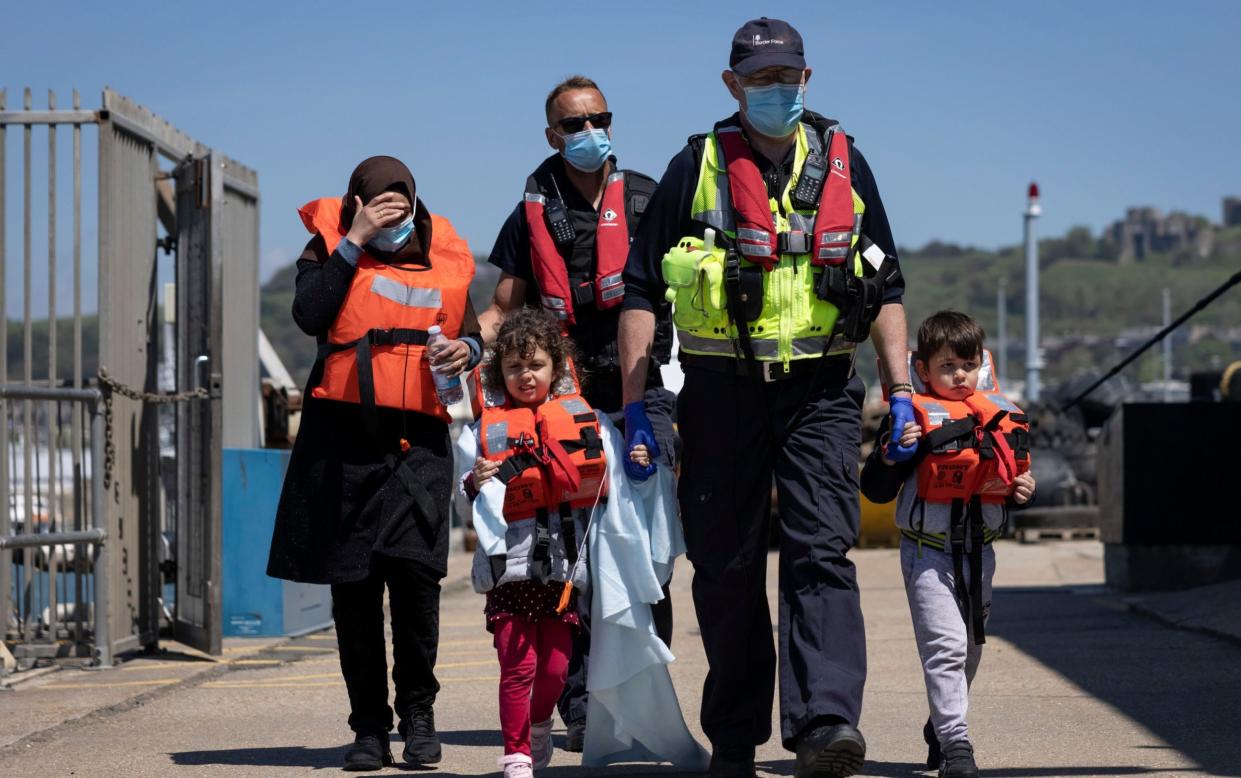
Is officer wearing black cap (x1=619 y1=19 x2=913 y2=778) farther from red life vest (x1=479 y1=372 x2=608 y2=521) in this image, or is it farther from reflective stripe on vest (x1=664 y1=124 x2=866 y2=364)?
red life vest (x1=479 y1=372 x2=608 y2=521)

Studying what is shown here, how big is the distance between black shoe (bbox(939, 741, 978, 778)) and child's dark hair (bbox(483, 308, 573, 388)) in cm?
166

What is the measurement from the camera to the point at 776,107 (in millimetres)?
5770

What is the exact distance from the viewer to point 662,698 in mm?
6043

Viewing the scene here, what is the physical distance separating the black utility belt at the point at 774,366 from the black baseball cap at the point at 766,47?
2.86ft

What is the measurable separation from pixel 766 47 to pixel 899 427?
1.23 meters

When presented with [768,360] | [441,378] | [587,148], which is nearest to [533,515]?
[441,378]

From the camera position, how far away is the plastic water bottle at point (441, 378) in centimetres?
623

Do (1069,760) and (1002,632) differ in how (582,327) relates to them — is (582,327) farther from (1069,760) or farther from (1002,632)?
(1002,632)

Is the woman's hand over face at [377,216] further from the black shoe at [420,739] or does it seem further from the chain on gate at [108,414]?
the chain on gate at [108,414]

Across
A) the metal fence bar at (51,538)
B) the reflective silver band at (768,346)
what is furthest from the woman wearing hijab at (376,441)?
the metal fence bar at (51,538)

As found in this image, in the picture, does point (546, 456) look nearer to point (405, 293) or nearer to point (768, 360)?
point (768, 360)

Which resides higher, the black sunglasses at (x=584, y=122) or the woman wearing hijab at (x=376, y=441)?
the black sunglasses at (x=584, y=122)

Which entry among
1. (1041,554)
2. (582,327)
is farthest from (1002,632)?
(1041,554)

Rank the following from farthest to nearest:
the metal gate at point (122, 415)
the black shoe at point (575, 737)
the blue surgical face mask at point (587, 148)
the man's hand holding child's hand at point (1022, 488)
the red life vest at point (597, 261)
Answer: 1. the metal gate at point (122, 415)
2. the blue surgical face mask at point (587, 148)
3. the red life vest at point (597, 261)
4. the black shoe at point (575, 737)
5. the man's hand holding child's hand at point (1022, 488)
